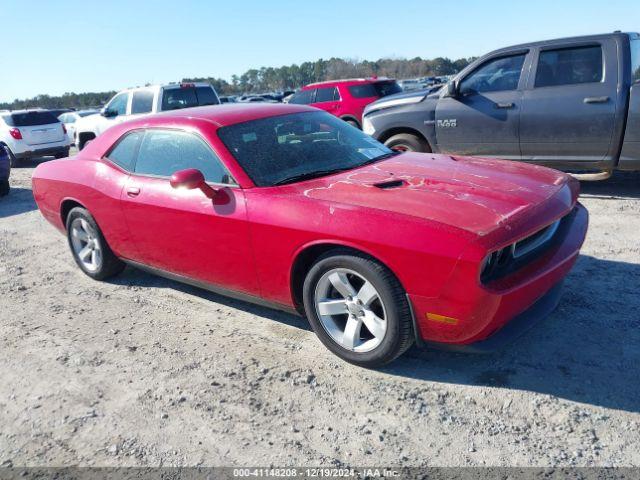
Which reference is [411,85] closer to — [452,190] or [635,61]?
[635,61]

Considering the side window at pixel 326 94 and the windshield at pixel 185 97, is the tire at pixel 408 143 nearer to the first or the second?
the windshield at pixel 185 97

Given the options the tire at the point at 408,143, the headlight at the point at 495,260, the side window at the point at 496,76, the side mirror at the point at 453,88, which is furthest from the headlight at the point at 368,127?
the headlight at the point at 495,260

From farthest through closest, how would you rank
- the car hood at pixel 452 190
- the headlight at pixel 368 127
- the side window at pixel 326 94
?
Answer: the side window at pixel 326 94
the headlight at pixel 368 127
the car hood at pixel 452 190

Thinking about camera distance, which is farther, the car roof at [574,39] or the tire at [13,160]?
the tire at [13,160]


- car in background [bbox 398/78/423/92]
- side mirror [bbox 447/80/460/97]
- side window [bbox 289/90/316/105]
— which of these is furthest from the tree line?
side mirror [bbox 447/80/460/97]

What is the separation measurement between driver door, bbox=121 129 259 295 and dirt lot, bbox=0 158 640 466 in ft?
1.45

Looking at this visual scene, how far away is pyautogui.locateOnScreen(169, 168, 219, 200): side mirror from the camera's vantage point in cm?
346

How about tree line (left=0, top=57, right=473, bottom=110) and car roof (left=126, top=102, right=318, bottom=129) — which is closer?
car roof (left=126, top=102, right=318, bottom=129)

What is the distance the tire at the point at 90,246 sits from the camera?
189 inches

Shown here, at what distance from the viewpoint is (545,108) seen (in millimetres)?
6512

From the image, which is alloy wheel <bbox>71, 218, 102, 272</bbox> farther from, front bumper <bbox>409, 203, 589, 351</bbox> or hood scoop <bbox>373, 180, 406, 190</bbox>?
front bumper <bbox>409, 203, 589, 351</bbox>

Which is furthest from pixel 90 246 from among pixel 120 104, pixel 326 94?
pixel 326 94

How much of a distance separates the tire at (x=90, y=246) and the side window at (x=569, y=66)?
5.26 meters

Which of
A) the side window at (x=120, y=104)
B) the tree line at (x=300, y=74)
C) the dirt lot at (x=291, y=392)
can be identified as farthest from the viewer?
the tree line at (x=300, y=74)
